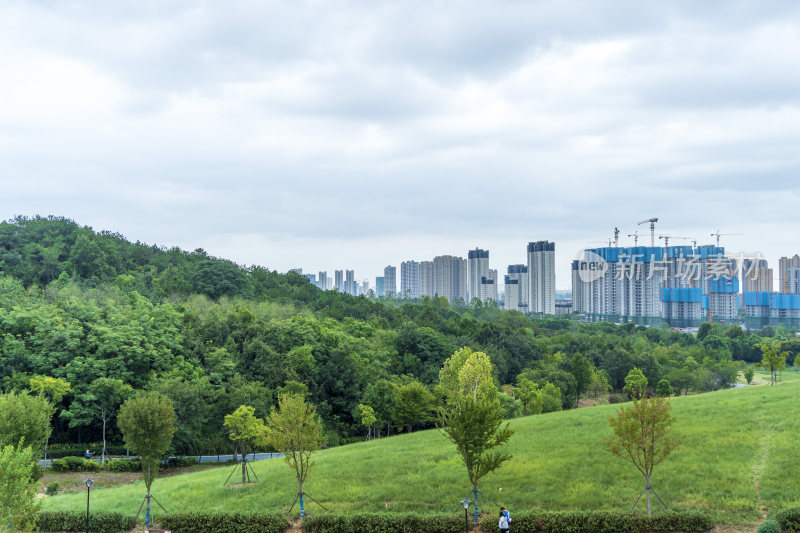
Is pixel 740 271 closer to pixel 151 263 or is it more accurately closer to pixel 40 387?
pixel 151 263

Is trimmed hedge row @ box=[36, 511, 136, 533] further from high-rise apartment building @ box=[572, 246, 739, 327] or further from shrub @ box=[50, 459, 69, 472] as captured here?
high-rise apartment building @ box=[572, 246, 739, 327]

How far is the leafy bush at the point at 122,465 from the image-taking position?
31750 mm

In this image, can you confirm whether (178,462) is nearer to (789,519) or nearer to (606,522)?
(606,522)

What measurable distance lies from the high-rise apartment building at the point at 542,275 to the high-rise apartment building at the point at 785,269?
7080 centimetres

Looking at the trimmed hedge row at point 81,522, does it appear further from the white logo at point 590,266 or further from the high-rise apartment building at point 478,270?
the high-rise apartment building at point 478,270

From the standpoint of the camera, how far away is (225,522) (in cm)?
1889

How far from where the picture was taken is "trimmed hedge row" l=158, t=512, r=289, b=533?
1858 cm

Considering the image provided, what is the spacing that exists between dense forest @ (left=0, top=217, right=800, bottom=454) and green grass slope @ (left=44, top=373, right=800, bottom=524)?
13.5 meters

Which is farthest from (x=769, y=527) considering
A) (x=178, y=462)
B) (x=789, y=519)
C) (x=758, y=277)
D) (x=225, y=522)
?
(x=758, y=277)

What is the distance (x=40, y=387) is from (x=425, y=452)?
2479 cm

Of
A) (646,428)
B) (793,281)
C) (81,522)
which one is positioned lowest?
(81,522)

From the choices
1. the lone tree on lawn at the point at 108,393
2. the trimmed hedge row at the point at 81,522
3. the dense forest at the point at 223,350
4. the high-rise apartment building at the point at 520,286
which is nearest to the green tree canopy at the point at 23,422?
the trimmed hedge row at the point at 81,522

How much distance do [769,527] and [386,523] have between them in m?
11.4

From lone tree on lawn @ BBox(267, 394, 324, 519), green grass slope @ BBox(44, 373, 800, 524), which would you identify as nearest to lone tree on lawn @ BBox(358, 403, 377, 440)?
green grass slope @ BBox(44, 373, 800, 524)
